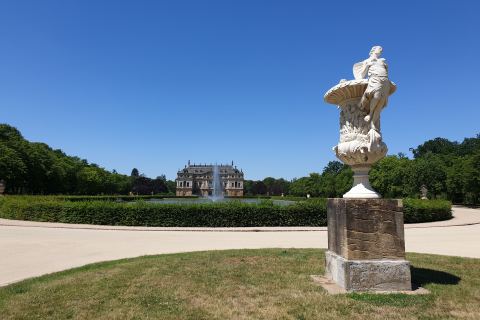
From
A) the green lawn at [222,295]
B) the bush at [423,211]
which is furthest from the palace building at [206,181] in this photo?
the green lawn at [222,295]

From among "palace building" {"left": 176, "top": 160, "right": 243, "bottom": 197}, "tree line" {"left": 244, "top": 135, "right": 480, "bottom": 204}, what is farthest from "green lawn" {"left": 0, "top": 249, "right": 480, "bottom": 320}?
"palace building" {"left": 176, "top": 160, "right": 243, "bottom": 197}

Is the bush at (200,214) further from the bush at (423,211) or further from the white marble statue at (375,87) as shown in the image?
the white marble statue at (375,87)

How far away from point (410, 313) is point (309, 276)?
7.73 feet

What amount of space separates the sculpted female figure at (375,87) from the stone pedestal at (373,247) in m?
1.42

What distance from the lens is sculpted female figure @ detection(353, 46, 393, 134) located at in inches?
240

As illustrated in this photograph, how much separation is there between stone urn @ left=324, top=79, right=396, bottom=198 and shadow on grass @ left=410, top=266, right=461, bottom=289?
1813 mm

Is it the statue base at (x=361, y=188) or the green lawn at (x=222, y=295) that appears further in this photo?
the statue base at (x=361, y=188)

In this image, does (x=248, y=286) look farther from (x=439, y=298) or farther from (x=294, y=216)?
(x=294, y=216)

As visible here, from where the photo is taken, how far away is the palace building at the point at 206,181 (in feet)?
450

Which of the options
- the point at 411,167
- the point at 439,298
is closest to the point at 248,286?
the point at 439,298

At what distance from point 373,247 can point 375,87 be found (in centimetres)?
262

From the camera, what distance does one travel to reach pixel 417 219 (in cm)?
2330

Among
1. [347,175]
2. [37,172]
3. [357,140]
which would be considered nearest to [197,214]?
[357,140]

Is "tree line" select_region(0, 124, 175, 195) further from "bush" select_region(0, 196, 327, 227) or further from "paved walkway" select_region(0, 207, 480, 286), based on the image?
"paved walkway" select_region(0, 207, 480, 286)
